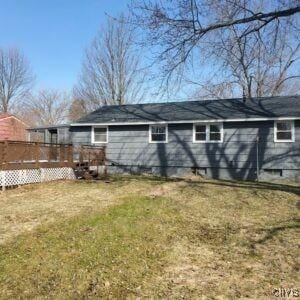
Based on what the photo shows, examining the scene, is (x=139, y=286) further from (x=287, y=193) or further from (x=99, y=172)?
(x=99, y=172)

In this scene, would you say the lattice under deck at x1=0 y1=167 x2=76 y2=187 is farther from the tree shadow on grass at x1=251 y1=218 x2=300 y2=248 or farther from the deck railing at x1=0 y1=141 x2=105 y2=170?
the tree shadow on grass at x1=251 y1=218 x2=300 y2=248

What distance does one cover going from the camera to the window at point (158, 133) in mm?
19516

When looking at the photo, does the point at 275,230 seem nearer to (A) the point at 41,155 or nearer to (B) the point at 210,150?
(A) the point at 41,155

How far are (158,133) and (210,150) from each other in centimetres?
262

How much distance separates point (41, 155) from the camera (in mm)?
15180

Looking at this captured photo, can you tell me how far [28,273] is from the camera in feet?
18.8

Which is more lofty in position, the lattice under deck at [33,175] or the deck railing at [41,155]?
the deck railing at [41,155]

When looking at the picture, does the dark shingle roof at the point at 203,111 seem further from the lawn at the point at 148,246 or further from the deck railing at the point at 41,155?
the lawn at the point at 148,246

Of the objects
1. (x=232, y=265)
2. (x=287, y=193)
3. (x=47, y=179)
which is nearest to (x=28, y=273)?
(x=232, y=265)

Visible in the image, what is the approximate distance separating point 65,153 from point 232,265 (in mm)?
11516

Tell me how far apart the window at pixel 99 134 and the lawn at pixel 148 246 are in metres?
9.72

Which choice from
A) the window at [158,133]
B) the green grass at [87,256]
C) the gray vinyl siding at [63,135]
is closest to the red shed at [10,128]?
the gray vinyl siding at [63,135]

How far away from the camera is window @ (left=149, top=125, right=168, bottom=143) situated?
1952cm

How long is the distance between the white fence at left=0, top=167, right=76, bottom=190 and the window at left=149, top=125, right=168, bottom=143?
442cm
